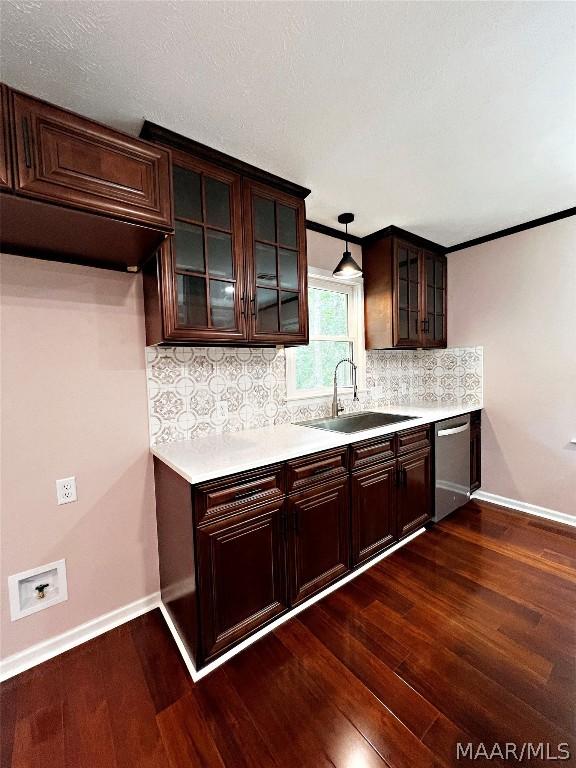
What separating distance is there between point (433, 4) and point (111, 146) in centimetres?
120

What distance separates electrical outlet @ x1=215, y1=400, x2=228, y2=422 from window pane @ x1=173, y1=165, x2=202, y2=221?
42.1 inches

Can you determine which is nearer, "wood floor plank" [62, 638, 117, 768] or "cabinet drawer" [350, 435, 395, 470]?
"wood floor plank" [62, 638, 117, 768]

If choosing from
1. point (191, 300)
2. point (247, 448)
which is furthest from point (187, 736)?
point (191, 300)

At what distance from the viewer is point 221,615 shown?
57.6 inches

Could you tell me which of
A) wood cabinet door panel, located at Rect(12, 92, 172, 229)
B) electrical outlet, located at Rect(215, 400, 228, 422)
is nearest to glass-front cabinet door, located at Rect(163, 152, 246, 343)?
wood cabinet door panel, located at Rect(12, 92, 172, 229)

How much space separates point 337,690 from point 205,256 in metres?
2.07

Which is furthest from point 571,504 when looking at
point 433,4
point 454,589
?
point 433,4

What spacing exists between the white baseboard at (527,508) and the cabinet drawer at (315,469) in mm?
2020

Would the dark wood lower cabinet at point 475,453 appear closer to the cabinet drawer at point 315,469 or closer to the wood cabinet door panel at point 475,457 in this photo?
the wood cabinet door panel at point 475,457

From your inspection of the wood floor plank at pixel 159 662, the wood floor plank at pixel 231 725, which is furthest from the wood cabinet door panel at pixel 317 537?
the wood floor plank at pixel 159 662

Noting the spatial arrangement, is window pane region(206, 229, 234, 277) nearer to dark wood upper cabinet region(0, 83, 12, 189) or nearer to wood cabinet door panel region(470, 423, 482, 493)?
dark wood upper cabinet region(0, 83, 12, 189)

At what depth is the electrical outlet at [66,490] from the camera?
158cm

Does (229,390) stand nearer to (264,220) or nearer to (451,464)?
(264,220)

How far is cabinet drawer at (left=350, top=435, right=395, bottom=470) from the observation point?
2.00 metres
